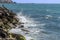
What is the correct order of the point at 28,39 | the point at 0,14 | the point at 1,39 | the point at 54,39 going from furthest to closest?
the point at 0,14
the point at 54,39
the point at 28,39
the point at 1,39

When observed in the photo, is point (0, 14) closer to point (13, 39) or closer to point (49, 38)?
point (49, 38)

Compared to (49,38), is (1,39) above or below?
below

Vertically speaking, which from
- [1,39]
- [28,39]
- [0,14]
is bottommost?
[1,39]

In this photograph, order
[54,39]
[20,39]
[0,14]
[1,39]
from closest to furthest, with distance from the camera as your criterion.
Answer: [1,39] → [20,39] → [54,39] → [0,14]

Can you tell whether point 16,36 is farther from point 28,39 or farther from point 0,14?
point 0,14

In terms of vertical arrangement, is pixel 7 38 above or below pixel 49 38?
below

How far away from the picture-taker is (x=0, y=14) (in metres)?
25.5

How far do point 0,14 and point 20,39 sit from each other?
30.4 ft

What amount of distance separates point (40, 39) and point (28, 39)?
1432mm

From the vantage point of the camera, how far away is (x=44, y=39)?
67.3 ft

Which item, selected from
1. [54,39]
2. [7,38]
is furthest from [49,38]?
[7,38]

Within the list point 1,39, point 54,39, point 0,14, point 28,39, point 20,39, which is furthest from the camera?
point 0,14

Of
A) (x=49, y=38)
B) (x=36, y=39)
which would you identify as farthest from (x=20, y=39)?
(x=49, y=38)

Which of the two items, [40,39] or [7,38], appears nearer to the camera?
[7,38]
